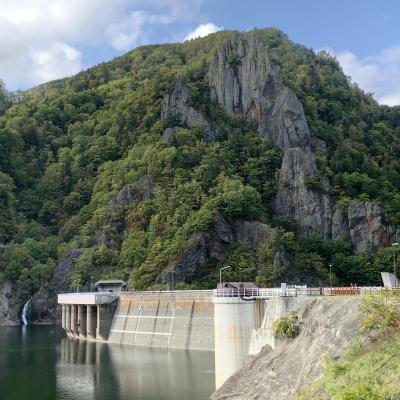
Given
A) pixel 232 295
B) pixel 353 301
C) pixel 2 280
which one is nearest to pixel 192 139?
pixel 2 280

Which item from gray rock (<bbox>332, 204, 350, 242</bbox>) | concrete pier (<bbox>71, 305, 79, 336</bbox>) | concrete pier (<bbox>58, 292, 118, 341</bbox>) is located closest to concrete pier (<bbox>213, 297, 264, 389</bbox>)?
concrete pier (<bbox>58, 292, 118, 341</bbox>)

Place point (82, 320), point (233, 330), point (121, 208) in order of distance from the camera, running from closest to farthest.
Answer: point (233, 330) → point (82, 320) → point (121, 208)

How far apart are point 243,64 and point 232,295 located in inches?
5668

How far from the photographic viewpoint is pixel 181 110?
618 ft

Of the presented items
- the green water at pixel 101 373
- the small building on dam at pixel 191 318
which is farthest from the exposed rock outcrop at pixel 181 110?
the green water at pixel 101 373

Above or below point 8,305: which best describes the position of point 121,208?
above

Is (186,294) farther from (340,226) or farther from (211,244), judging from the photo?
(340,226)

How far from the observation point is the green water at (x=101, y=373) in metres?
64.8

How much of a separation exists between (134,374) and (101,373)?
5157 mm

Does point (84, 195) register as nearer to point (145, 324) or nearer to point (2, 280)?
point (2, 280)

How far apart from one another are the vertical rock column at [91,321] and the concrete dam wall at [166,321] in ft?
18.1

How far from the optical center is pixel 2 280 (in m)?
163

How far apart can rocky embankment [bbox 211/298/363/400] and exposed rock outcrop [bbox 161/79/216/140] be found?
134672 millimetres

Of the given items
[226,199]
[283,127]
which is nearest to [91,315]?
[226,199]
